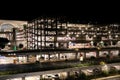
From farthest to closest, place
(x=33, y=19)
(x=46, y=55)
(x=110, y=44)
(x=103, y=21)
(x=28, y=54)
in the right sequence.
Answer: (x=110, y=44) → (x=103, y=21) → (x=33, y=19) → (x=46, y=55) → (x=28, y=54)

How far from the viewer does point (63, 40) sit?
4150cm

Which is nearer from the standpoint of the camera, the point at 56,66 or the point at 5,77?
the point at 5,77

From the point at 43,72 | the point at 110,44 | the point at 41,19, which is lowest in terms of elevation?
the point at 43,72

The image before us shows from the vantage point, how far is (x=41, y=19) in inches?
1496

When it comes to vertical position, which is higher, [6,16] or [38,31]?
[6,16]

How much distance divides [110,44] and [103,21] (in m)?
7.30

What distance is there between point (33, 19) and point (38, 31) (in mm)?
3513

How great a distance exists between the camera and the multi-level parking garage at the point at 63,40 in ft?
114

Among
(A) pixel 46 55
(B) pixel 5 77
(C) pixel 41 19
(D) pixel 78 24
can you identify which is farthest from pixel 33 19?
(B) pixel 5 77

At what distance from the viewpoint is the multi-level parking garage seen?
3466 cm

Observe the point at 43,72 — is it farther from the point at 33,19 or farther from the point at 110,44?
the point at 110,44

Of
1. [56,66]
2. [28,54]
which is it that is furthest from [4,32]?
[56,66]

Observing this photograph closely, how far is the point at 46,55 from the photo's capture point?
120ft

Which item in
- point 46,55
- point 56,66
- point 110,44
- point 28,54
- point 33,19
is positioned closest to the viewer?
point 56,66
